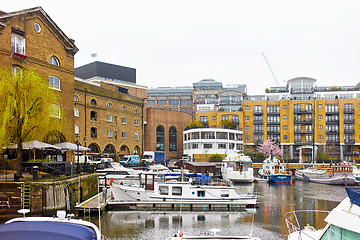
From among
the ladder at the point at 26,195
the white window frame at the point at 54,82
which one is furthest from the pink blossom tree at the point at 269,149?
the ladder at the point at 26,195

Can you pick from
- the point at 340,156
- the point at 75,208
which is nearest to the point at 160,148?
the point at 340,156

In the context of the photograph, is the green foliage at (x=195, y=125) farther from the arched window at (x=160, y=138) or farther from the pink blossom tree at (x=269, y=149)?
the pink blossom tree at (x=269, y=149)

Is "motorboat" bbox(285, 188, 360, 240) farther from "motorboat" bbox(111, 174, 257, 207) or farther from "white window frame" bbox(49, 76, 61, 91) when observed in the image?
"white window frame" bbox(49, 76, 61, 91)

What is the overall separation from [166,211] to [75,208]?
7.04 metres

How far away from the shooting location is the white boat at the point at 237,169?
50344 mm

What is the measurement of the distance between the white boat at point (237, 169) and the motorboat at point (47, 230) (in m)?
42.1

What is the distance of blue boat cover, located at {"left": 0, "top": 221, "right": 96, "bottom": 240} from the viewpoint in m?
9.21

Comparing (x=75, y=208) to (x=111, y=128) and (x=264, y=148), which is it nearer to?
(x=111, y=128)

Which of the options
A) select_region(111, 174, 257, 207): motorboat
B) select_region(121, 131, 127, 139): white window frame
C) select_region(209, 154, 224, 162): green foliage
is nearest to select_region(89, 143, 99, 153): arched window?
select_region(121, 131, 127, 139): white window frame

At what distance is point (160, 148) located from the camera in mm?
75688

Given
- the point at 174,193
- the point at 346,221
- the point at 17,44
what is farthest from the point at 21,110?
the point at 346,221

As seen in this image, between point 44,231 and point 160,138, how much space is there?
218 ft

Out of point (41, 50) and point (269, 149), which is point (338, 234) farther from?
point (269, 149)

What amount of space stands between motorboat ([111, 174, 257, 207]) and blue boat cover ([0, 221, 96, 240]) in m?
17.8
